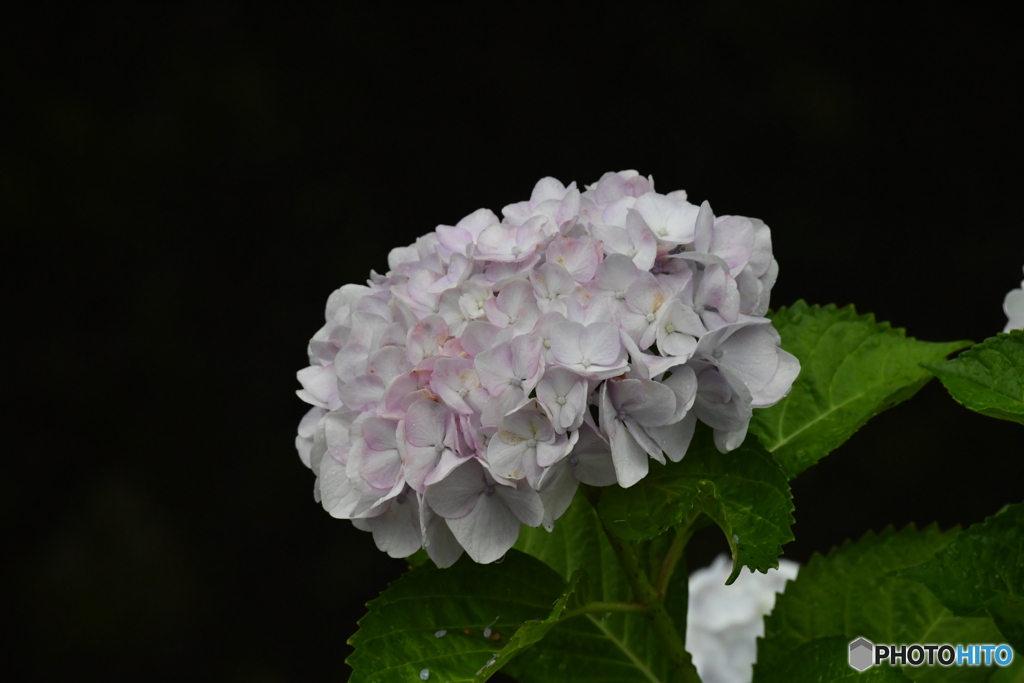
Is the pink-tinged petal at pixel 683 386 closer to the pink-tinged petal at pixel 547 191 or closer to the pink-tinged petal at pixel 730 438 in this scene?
the pink-tinged petal at pixel 730 438

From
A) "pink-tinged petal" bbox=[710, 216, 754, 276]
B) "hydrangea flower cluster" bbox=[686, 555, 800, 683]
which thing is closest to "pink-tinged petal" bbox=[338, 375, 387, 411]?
"pink-tinged petal" bbox=[710, 216, 754, 276]

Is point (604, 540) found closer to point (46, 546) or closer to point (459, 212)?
point (459, 212)

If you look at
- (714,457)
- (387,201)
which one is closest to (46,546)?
(387,201)

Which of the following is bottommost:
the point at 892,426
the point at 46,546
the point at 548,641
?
the point at 892,426

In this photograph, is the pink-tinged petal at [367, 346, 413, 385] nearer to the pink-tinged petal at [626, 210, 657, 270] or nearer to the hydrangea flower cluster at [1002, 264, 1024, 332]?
the pink-tinged petal at [626, 210, 657, 270]

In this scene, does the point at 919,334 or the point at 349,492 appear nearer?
the point at 349,492

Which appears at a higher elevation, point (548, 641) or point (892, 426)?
point (548, 641)

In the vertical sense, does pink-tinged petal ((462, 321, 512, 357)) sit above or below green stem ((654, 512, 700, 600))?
above
